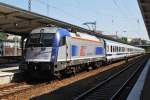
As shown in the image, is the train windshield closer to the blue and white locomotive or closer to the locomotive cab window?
the blue and white locomotive

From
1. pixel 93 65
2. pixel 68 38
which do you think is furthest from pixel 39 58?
pixel 93 65

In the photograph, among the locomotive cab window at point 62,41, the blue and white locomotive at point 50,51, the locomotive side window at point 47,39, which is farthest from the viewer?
the locomotive cab window at point 62,41

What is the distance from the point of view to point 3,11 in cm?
1981

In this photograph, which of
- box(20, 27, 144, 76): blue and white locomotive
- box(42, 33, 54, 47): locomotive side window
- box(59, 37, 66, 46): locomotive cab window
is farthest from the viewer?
box(59, 37, 66, 46): locomotive cab window

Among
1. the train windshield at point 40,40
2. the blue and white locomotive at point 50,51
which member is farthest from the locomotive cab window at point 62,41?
the train windshield at point 40,40

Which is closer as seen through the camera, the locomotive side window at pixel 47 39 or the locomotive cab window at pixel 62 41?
the locomotive side window at pixel 47 39

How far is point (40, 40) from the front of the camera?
58.1 feet

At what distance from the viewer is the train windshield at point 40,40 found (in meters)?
17.5

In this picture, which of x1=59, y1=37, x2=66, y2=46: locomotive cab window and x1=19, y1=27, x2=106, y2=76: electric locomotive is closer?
x1=19, y1=27, x2=106, y2=76: electric locomotive

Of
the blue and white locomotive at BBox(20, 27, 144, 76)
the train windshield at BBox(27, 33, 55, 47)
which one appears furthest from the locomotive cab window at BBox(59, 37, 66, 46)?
the train windshield at BBox(27, 33, 55, 47)

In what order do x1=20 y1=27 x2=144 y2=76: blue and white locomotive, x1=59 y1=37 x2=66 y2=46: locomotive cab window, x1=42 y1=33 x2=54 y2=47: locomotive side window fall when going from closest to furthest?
x1=20 y1=27 x2=144 y2=76: blue and white locomotive < x1=42 y1=33 x2=54 y2=47: locomotive side window < x1=59 y1=37 x2=66 y2=46: locomotive cab window

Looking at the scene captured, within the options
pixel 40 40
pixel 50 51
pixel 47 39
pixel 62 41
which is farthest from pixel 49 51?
pixel 62 41

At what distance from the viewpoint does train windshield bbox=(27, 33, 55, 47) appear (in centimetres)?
1750

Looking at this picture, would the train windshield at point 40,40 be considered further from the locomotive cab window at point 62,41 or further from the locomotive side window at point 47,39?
the locomotive cab window at point 62,41
